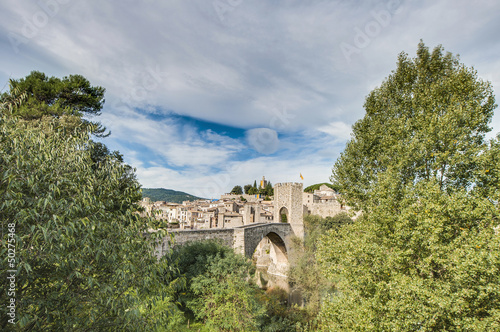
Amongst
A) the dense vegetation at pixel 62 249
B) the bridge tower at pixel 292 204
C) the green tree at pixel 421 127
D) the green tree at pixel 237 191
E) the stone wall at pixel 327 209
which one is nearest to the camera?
the dense vegetation at pixel 62 249

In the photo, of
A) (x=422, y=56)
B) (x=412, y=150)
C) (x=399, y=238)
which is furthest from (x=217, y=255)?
(x=422, y=56)

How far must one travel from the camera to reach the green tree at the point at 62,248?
10.6 feet

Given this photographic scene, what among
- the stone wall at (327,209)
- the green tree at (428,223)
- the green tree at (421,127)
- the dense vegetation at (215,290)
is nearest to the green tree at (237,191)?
the stone wall at (327,209)

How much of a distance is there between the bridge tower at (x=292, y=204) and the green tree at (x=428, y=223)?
2434 centimetres

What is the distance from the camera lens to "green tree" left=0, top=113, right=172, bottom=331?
3.22 meters

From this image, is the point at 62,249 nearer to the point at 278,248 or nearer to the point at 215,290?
the point at 215,290

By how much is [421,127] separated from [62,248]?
980 centimetres

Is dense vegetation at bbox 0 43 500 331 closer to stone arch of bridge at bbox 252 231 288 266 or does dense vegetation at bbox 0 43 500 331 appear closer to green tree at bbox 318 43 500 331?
green tree at bbox 318 43 500 331

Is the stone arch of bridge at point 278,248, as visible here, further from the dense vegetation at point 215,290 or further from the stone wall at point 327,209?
the stone wall at point 327,209

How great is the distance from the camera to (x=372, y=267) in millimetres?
7059

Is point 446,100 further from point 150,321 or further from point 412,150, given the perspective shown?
point 150,321

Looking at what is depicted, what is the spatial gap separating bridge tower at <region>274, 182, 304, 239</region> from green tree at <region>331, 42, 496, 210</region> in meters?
23.2

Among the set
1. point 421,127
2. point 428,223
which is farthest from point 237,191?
point 428,223

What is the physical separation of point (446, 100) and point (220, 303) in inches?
478
